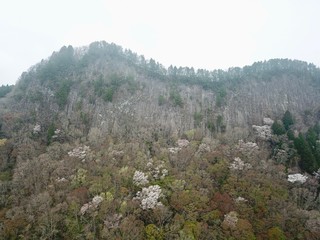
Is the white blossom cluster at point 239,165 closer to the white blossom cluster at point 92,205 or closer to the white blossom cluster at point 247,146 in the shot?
the white blossom cluster at point 247,146

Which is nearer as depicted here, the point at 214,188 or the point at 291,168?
the point at 214,188

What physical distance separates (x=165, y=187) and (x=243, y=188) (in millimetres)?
13823

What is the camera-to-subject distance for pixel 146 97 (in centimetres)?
9831

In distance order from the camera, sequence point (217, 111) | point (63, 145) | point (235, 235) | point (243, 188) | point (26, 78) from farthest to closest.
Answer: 1. point (26, 78)
2. point (217, 111)
3. point (63, 145)
4. point (243, 188)
5. point (235, 235)

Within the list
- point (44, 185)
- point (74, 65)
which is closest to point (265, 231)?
point (44, 185)

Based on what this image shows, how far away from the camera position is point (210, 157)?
213 feet

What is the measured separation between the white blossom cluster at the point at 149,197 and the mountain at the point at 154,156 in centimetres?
21

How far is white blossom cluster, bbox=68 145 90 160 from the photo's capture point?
219ft

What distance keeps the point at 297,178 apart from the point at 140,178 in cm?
2947

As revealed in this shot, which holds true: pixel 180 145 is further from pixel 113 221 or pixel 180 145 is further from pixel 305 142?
pixel 305 142

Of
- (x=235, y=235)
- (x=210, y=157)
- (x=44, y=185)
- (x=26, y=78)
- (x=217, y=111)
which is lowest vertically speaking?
(x=235, y=235)

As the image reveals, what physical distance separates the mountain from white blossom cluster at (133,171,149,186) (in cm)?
18

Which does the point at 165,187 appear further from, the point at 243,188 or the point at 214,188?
the point at 243,188

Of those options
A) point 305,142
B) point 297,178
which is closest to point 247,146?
point 297,178
